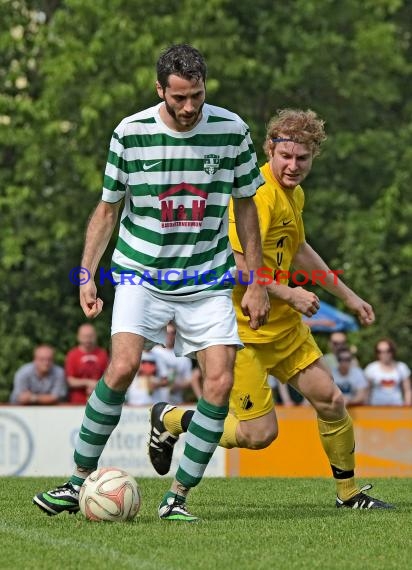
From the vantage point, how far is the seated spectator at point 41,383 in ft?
52.0

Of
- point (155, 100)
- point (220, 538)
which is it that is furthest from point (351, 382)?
point (155, 100)

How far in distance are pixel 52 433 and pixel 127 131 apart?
8.20 meters

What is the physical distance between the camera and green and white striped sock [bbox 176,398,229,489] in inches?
290

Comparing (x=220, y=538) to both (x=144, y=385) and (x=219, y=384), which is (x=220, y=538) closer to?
(x=219, y=384)

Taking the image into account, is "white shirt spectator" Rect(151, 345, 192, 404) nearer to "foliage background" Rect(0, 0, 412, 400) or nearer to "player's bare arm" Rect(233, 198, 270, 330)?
"foliage background" Rect(0, 0, 412, 400)

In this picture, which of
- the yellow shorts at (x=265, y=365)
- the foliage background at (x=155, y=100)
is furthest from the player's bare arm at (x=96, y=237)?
the foliage background at (x=155, y=100)

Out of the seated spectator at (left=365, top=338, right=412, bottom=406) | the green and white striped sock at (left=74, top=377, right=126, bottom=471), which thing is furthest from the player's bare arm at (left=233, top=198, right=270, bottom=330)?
the seated spectator at (left=365, top=338, right=412, bottom=406)

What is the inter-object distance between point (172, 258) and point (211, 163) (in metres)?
0.56

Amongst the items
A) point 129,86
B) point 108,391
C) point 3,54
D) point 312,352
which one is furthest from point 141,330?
point 3,54

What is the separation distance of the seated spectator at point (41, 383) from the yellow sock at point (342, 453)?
7.62 m

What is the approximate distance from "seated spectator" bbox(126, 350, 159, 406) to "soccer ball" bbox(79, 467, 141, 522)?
340 inches

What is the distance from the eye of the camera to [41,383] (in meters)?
16.0

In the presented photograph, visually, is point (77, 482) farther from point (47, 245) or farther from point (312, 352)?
point (47, 245)

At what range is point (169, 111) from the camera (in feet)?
23.8
